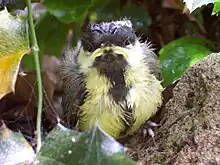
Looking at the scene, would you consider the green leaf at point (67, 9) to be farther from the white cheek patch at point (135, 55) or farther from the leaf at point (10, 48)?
the leaf at point (10, 48)

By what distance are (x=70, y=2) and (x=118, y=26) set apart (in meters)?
0.34

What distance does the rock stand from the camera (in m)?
1.17

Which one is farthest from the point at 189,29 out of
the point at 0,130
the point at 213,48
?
the point at 0,130

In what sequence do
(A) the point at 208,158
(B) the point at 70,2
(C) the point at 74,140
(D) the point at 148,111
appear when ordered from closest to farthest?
(C) the point at 74,140
(A) the point at 208,158
(D) the point at 148,111
(B) the point at 70,2

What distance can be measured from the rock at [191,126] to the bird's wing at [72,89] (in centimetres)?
18

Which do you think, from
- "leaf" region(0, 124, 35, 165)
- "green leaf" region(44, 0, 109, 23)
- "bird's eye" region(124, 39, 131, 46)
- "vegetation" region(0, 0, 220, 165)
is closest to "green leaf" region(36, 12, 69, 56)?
"vegetation" region(0, 0, 220, 165)

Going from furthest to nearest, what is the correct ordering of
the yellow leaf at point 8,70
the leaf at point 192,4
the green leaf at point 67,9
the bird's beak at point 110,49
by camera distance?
1. the green leaf at point 67,9
2. the bird's beak at point 110,49
3. the leaf at point 192,4
4. the yellow leaf at point 8,70

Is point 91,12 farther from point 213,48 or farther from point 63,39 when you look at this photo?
point 213,48

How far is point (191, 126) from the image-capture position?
1.25 metres

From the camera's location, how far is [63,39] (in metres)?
1.96

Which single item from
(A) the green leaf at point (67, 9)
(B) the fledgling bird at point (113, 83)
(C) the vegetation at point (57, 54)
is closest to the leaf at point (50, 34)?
(C) the vegetation at point (57, 54)

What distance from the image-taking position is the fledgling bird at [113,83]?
1397 millimetres

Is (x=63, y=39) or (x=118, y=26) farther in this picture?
(x=63, y=39)

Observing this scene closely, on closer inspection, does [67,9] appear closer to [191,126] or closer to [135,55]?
[135,55]
